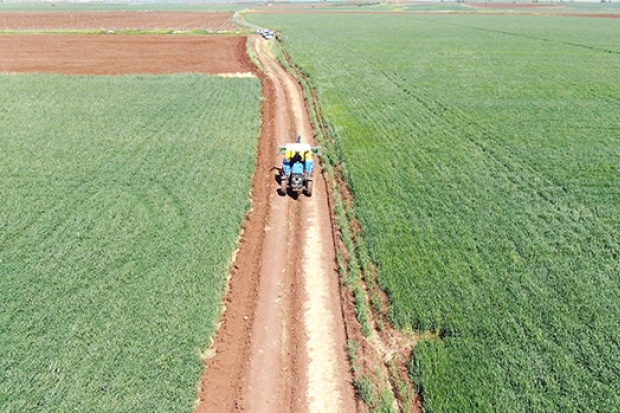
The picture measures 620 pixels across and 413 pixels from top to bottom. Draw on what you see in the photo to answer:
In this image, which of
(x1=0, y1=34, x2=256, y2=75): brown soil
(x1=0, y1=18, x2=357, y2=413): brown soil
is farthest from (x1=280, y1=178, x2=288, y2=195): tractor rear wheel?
(x1=0, y1=34, x2=256, y2=75): brown soil

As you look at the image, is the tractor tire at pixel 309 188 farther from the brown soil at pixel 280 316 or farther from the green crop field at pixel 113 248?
the green crop field at pixel 113 248

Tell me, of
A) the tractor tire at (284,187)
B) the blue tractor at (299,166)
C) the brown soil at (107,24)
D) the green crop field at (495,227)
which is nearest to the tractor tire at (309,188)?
the blue tractor at (299,166)

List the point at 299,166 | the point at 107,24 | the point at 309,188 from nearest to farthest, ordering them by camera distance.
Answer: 1. the point at 299,166
2. the point at 309,188
3. the point at 107,24

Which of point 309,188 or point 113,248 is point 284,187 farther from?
point 113,248

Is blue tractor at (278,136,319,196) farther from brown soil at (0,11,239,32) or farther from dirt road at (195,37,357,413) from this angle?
brown soil at (0,11,239,32)

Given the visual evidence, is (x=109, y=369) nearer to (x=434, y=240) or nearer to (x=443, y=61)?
(x=434, y=240)

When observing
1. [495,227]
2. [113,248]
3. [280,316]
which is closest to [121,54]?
[113,248]

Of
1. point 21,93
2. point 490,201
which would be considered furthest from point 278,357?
point 21,93
